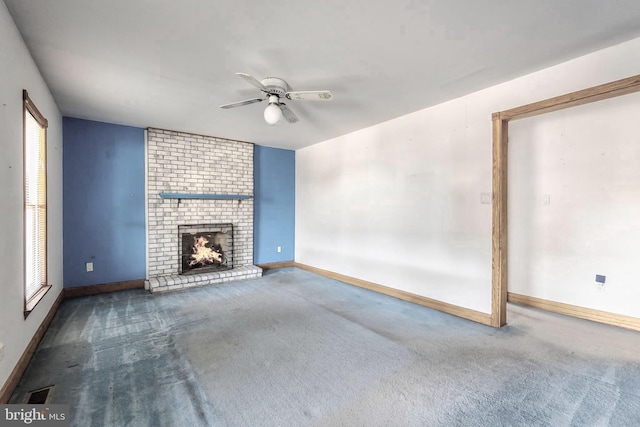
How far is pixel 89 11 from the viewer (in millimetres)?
1936

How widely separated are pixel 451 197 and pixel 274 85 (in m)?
2.40

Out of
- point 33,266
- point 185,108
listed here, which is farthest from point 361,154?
point 33,266

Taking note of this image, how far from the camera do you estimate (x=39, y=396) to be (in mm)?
1934

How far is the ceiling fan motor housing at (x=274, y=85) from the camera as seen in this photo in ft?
9.21

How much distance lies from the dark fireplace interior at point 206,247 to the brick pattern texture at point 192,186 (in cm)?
10

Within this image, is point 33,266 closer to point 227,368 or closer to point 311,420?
point 227,368

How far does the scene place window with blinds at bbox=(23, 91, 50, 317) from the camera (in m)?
2.51

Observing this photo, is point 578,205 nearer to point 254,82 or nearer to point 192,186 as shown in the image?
point 254,82

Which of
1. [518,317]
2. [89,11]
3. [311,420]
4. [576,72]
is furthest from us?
[518,317]

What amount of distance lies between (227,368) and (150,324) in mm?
1401

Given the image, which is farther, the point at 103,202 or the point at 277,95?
the point at 103,202

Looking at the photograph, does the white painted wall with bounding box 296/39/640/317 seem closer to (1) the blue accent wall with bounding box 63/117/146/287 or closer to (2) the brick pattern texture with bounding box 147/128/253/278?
(2) the brick pattern texture with bounding box 147/128/253/278

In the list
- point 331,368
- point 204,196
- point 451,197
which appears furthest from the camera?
point 204,196

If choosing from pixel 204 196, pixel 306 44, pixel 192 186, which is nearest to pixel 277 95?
pixel 306 44
